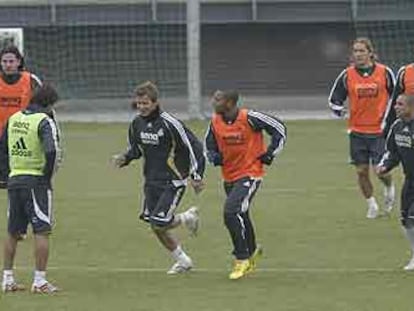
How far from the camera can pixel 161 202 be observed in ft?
39.4

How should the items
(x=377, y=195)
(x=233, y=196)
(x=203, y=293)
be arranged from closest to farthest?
(x=203, y=293), (x=233, y=196), (x=377, y=195)

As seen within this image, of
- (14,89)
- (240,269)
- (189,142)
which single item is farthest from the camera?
(14,89)

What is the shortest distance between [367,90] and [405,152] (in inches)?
162

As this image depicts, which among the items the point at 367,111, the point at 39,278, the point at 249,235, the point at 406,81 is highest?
the point at 406,81

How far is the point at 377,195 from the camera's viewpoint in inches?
719

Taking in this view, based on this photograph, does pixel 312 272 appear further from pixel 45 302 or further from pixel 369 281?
pixel 45 302

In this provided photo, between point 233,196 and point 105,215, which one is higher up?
point 233,196

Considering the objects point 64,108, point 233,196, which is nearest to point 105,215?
point 233,196

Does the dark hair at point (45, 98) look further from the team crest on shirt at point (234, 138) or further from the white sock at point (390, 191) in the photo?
the white sock at point (390, 191)

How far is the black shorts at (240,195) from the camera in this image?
465 inches

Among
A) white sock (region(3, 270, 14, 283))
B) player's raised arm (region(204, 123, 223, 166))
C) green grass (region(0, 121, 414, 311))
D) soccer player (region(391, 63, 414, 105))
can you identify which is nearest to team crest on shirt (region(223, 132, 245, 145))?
player's raised arm (region(204, 123, 223, 166))

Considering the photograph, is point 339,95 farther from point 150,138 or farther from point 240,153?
point 150,138

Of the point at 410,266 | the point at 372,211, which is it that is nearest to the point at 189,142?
the point at 410,266

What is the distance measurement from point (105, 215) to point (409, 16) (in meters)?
26.2
